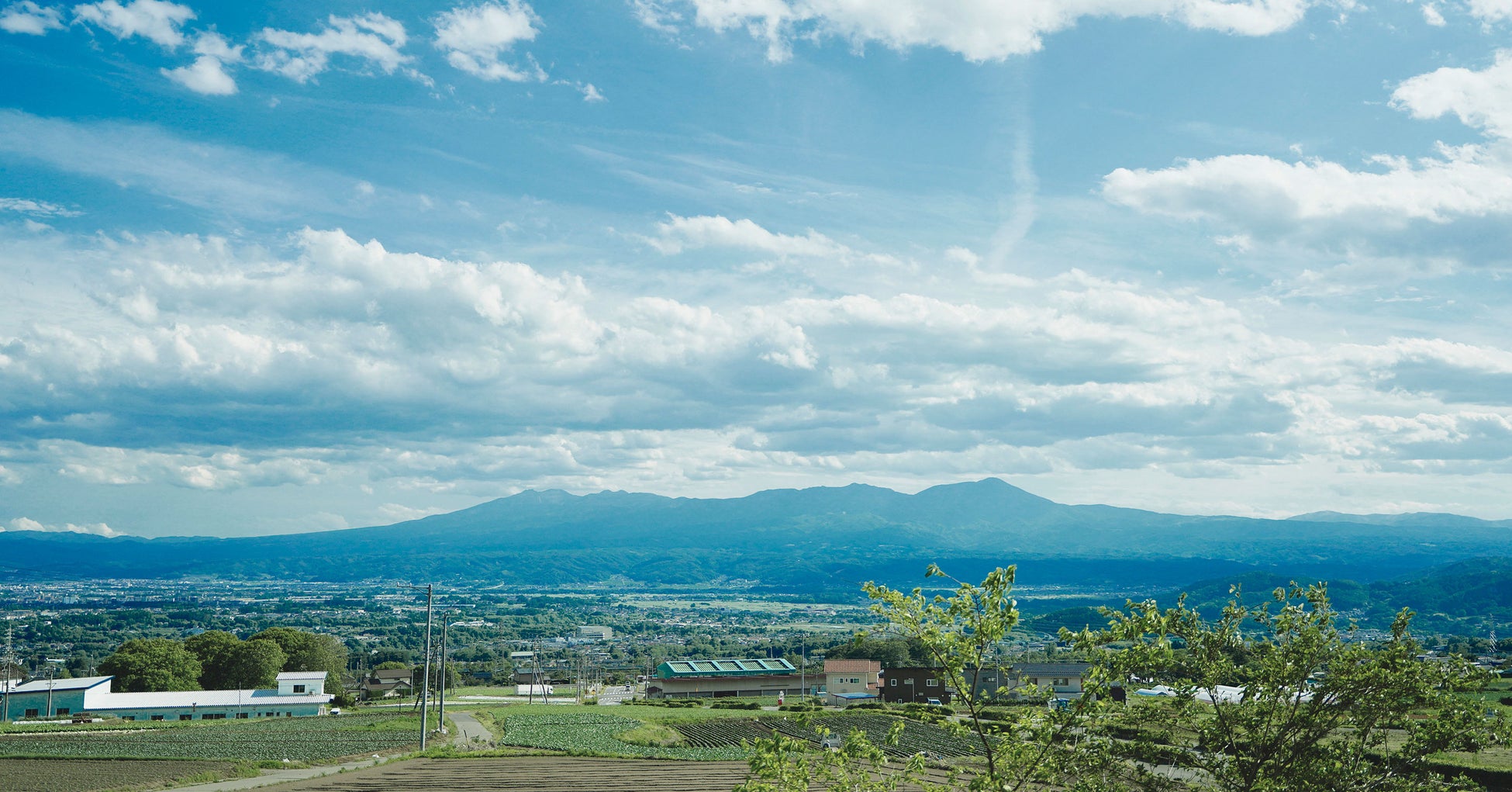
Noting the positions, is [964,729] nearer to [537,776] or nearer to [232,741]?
[537,776]

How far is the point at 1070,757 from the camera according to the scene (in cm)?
1038

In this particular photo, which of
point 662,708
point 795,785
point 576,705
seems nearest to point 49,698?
point 576,705

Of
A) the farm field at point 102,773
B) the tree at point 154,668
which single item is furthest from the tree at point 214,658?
the farm field at point 102,773

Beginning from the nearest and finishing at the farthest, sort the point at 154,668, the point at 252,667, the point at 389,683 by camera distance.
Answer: the point at 154,668, the point at 252,667, the point at 389,683

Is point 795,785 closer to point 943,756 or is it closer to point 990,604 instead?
point 990,604

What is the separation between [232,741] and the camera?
2044 inches

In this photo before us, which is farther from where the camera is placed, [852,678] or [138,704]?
[852,678]

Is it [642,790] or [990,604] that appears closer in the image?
[990,604]

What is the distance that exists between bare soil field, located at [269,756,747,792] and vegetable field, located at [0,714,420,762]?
6.83m

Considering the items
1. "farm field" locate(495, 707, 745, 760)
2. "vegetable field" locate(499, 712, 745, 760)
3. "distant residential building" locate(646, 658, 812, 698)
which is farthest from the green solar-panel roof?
"vegetable field" locate(499, 712, 745, 760)

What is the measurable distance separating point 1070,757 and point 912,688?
79.8 m

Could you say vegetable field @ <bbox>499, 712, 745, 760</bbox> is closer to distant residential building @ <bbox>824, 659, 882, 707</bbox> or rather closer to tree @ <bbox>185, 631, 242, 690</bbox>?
tree @ <bbox>185, 631, 242, 690</bbox>

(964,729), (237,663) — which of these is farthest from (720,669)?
(964,729)

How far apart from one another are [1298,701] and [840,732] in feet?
164
